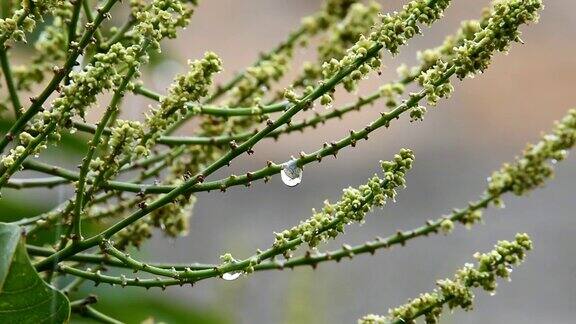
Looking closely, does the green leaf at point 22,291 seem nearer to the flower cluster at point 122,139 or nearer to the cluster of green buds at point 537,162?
the flower cluster at point 122,139

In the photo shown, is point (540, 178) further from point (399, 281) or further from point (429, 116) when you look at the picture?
point (429, 116)

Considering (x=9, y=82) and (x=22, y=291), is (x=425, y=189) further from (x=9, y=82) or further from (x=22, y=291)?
(x=22, y=291)

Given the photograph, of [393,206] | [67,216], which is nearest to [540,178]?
[67,216]

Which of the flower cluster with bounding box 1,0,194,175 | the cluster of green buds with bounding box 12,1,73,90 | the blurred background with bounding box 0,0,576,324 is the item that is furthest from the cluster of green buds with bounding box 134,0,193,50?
the blurred background with bounding box 0,0,576,324

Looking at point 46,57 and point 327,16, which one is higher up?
point 327,16

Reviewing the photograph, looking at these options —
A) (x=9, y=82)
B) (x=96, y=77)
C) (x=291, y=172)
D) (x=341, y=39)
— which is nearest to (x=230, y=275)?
(x=291, y=172)

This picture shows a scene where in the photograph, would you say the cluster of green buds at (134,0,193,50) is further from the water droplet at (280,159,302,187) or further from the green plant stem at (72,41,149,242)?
the water droplet at (280,159,302,187)

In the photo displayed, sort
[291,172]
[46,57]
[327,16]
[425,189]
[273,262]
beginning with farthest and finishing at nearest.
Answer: [425,189] → [327,16] → [46,57] → [273,262] → [291,172]
